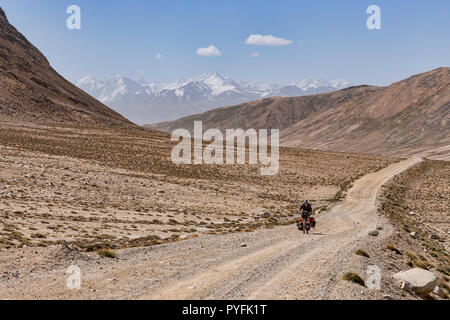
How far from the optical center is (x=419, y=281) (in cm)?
1552

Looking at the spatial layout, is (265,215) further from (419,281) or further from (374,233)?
(419,281)

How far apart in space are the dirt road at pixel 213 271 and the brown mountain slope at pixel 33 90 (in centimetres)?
9833

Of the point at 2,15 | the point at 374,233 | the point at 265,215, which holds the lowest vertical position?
the point at 265,215

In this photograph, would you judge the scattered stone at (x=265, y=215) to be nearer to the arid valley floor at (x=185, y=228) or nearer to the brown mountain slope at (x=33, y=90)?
the arid valley floor at (x=185, y=228)

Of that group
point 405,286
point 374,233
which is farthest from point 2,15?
point 405,286

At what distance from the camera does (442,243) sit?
3105 cm

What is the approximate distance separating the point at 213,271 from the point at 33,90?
128986 mm

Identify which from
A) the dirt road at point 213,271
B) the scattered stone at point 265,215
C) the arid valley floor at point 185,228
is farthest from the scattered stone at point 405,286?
the scattered stone at point 265,215

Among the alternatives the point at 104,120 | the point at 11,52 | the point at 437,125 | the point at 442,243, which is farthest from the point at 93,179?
the point at 437,125

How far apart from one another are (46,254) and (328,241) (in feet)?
48.4

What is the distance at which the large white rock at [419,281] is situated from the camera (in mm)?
15227

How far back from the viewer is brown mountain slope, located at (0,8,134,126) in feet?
370

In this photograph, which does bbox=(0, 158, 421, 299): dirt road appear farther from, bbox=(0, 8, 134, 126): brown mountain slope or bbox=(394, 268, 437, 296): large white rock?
bbox=(0, 8, 134, 126): brown mountain slope
